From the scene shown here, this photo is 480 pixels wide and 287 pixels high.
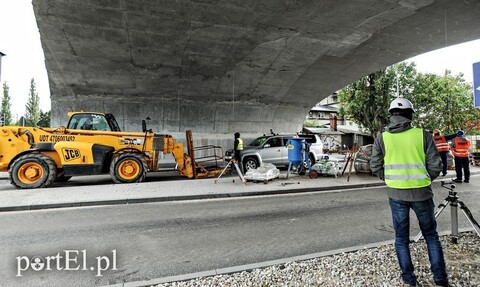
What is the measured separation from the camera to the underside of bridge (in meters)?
11.3

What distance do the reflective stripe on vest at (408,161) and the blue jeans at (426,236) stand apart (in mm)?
230

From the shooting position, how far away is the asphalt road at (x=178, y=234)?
3.91 meters

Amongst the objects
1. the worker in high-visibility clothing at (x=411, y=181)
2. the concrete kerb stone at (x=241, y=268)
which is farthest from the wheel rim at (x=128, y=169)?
the worker in high-visibility clothing at (x=411, y=181)

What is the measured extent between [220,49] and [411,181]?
12.7m

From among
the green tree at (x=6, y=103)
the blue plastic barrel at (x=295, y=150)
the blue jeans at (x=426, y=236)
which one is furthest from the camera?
the green tree at (x=6, y=103)

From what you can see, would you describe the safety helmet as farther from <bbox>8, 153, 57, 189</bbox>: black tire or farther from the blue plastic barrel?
<bbox>8, 153, 57, 189</bbox>: black tire

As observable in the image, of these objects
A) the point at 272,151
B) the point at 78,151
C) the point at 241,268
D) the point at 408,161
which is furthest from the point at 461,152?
the point at 78,151

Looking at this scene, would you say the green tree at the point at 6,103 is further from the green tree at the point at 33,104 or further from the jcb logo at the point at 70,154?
the jcb logo at the point at 70,154

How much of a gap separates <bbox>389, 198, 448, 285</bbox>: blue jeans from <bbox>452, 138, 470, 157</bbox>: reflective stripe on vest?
10.2 m

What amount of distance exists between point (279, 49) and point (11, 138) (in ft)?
41.1

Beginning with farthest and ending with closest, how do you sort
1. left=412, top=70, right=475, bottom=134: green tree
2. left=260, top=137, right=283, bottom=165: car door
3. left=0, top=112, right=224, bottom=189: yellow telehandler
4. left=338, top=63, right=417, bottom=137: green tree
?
left=412, top=70, right=475, bottom=134: green tree, left=338, top=63, right=417, bottom=137: green tree, left=260, top=137, right=283, bottom=165: car door, left=0, top=112, right=224, bottom=189: yellow telehandler

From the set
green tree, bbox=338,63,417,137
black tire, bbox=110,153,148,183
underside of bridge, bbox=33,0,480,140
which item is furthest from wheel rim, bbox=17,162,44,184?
green tree, bbox=338,63,417,137

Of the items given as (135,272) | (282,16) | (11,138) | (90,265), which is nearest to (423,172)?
(135,272)

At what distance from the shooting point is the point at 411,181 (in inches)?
122
